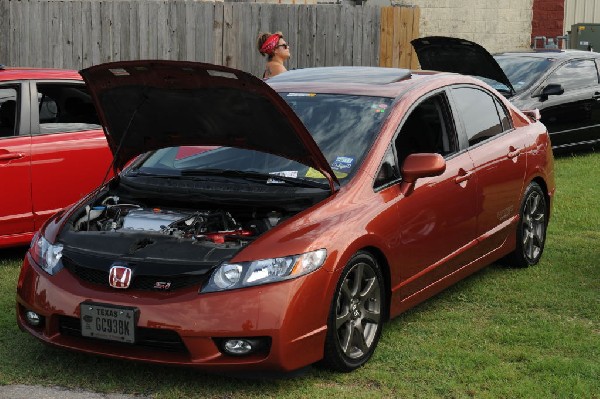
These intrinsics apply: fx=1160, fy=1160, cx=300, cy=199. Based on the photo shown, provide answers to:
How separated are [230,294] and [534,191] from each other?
3798 mm

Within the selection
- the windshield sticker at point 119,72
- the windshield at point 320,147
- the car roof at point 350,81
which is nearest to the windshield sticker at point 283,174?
the windshield at point 320,147

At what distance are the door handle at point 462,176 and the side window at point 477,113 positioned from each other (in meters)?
0.34

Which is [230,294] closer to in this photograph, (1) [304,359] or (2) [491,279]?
(1) [304,359]

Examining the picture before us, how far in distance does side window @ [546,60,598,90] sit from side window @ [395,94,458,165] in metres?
7.88

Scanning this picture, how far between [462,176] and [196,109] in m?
1.97

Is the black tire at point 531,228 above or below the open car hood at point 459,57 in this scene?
below

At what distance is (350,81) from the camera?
7488mm

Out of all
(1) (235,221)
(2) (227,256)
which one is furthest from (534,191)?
(2) (227,256)

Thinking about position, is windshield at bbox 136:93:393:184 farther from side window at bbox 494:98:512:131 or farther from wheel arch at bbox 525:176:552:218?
wheel arch at bbox 525:176:552:218

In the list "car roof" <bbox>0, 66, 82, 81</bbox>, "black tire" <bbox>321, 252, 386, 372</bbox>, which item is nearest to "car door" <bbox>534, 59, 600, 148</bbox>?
"car roof" <bbox>0, 66, 82, 81</bbox>

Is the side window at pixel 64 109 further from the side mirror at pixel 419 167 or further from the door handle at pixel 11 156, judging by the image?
the side mirror at pixel 419 167

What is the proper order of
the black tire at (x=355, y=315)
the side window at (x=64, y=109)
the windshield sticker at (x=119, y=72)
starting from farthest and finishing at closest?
the side window at (x=64, y=109) < the windshield sticker at (x=119, y=72) < the black tire at (x=355, y=315)

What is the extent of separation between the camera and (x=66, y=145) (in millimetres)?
9211

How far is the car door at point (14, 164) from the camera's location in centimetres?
884
